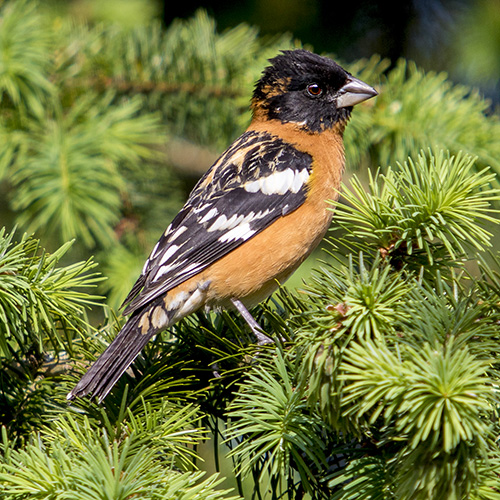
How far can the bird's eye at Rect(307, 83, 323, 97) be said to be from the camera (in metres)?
3.27

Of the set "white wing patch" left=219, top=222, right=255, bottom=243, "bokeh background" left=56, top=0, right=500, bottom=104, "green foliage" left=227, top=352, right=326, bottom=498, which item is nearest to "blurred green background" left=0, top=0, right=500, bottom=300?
"bokeh background" left=56, top=0, right=500, bottom=104

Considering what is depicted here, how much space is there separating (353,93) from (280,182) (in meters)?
0.75

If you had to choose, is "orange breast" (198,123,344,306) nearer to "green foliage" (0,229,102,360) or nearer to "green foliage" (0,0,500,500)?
"green foliage" (0,0,500,500)

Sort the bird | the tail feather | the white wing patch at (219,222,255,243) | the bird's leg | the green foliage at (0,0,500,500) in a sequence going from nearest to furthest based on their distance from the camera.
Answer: the green foliage at (0,0,500,500)
the tail feather
the bird's leg
the bird
the white wing patch at (219,222,255,243)

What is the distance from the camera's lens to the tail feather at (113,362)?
188 centimetres

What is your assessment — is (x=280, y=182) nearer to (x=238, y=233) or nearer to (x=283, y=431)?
(x=238, y=233)

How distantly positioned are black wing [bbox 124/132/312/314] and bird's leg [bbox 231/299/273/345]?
0.25 metres

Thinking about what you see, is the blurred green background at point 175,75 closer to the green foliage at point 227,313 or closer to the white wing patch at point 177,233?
the green foliage at point 227,313

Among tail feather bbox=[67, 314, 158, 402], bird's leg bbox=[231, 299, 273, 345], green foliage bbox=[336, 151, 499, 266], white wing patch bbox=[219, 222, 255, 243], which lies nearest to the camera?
green foliage bbox=[336, 151, 499, 266]

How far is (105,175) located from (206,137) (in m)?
0.95

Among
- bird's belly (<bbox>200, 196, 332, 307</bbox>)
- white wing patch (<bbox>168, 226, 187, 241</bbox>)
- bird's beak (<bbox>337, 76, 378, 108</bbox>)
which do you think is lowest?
bird's belly (<bbox>200, 196, 332, 307</bbox>)

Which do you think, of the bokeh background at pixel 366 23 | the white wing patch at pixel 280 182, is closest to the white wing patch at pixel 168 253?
the white wing patch at pixel 280 182

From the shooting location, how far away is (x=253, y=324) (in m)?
2.45

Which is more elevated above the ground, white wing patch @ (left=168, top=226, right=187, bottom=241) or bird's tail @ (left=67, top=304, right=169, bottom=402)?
white wing patch @ (left=168, top=226, right=187, bottom=241)
